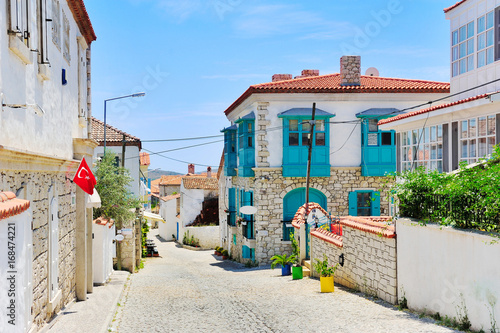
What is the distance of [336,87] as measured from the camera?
25578 millimetres

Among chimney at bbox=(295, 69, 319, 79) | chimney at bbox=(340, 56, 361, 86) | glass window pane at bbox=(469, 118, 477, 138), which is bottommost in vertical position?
glass window pane at bbox=(469, 118, 477, 138)

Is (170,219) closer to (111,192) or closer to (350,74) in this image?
(350,74)

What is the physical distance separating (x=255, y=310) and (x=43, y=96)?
256 inches

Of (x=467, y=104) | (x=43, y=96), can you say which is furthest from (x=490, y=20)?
(x=43, y=96)

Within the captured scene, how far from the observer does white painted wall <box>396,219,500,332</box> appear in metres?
8.04

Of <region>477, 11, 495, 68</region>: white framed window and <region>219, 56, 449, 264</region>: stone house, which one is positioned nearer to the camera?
<region>477, 11, 495, 68</region>: white framed window

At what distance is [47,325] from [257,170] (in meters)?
15.9

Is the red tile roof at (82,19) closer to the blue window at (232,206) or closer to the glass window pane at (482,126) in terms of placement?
the glass window pane at (482,126)

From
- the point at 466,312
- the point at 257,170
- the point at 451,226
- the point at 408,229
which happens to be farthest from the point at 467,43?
the point at 257,170

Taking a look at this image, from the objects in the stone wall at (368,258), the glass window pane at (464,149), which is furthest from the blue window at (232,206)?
the glass window pane at (464,149)

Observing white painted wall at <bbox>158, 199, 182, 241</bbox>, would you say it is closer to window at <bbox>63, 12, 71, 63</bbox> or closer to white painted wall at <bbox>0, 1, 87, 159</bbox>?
white painted wall at <bbox>0, 1, 87, 159</bbox>

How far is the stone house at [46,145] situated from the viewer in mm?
7000

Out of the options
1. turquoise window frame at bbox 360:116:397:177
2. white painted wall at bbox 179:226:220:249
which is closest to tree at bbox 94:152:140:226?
turquoise window frame at bbox 360:116:397:177

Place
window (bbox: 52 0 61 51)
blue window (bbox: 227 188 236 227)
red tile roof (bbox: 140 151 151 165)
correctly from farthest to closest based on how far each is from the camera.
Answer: red tile roof (bbox: 140 151 151 165), blue window (bbox: 227 188 236 227), window (bbox: 52 0 61 51)
